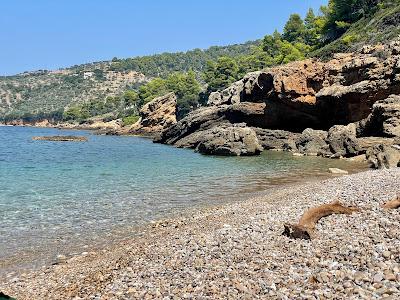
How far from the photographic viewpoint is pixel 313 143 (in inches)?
2004

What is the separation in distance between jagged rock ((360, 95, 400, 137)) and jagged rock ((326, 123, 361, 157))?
227cm

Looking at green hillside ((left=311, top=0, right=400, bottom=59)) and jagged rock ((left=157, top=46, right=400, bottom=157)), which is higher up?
green hillside ((left=311, top=0, right=400, bottom=59))

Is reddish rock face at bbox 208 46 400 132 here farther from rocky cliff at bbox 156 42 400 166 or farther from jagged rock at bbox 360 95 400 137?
jagged rock at bbox 360 95 400 137

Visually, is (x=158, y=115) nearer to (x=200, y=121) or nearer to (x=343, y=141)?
(x=200, y=121)

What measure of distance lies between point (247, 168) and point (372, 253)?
27596mm

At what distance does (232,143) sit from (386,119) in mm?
17612

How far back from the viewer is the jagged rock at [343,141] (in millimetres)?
44219

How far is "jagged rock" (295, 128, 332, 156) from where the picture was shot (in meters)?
48.8

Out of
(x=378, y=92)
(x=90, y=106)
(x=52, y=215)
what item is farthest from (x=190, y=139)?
(x=90, y=106)

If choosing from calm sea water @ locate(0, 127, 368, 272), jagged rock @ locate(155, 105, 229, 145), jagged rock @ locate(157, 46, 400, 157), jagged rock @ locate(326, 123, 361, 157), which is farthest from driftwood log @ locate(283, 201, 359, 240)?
jagged rock @ locate(155, 105, 229, 145)

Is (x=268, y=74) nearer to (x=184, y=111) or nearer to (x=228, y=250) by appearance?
(x=228, y=250)

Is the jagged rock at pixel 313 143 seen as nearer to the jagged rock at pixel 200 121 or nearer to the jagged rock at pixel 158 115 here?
the jagged rock at pixel 200 121

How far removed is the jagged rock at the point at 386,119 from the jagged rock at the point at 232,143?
1338 cm

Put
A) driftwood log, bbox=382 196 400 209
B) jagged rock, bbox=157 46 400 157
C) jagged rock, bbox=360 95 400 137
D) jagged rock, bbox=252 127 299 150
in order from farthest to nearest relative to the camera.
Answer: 1. jagged rock, bbox=252 127 299 150
2. jagged rock, bbox=157 46 400 157
3. jagged rock, bbox=360 95 400 137
4. driftwood log, bbox=382 196 400 209
